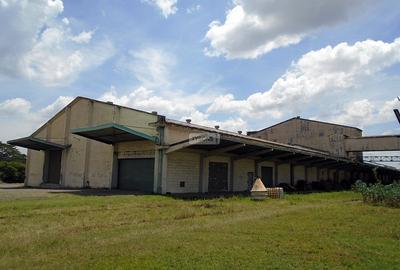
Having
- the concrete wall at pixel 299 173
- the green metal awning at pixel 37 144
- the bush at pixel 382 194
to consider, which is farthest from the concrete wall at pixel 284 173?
the green metal awning at pixel 37 144

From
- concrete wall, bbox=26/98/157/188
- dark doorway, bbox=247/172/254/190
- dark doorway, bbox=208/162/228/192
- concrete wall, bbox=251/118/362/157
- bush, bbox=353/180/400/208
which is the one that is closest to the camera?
bush, bbox=353/180/400/208

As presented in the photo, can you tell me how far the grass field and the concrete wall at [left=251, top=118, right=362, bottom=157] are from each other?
4163 centimetres

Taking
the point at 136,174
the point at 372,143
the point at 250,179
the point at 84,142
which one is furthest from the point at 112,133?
the point at 372,143

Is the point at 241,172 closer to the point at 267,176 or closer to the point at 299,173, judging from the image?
the point at 267,176

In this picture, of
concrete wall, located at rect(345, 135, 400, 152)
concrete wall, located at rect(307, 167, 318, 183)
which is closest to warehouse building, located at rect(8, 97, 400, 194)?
concrete wall, located at rect(307, 167, 318, 183)

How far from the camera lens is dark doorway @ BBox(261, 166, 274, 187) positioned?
3409 centimetres

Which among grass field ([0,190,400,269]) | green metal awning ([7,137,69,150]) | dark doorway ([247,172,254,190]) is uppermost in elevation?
green metal awning ([7,137,69,150])

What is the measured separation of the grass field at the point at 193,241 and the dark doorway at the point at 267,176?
21.0 m

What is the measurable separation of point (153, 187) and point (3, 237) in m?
15.5

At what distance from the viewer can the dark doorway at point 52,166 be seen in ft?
109

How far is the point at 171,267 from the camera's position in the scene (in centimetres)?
576

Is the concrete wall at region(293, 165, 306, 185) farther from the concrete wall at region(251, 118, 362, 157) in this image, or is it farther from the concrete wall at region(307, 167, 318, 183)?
the concrete wall at region(251, 118, 362, 157)

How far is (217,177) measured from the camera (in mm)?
28031

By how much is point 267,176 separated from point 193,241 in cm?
2781
